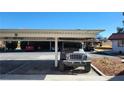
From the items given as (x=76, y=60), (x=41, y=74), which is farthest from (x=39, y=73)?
(x=76, y=60)

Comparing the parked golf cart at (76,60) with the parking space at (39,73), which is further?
the parked golf cart at (76,60)

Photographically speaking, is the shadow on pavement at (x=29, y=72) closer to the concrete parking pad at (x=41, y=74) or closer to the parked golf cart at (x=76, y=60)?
the concrete parking pad at (x=41, y=74)

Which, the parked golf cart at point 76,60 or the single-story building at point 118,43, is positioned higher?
the single-story building at point 118,43

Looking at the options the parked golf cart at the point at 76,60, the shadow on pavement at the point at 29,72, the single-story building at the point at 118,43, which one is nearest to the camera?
the shadow on pavement at the point at 29,72

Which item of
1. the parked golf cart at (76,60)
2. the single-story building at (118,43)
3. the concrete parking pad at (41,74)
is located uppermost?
the single-story building at (118,43)

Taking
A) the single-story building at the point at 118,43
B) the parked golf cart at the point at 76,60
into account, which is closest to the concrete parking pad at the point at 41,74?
the parked golf cart at the point at 76,60

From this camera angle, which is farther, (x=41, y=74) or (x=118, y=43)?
(x=118, y=43)

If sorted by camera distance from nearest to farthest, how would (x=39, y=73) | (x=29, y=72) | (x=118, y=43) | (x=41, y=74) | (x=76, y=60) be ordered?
1. (x=41, y=74)
2. (x=39, y=73)
3. (x=76, y=60)
4. (x=29, y=72)
5. (x=118, y=43)

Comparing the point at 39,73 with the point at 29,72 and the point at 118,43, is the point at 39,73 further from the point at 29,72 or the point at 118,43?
the point at 118,43

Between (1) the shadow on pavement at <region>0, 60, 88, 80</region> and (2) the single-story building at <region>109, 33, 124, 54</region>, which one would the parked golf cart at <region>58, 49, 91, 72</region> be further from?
(2) the single-story building at <region>109, 33, 124, 54</region>

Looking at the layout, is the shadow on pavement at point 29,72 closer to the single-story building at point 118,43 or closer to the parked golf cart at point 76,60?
the parked golf cart at point 76,60

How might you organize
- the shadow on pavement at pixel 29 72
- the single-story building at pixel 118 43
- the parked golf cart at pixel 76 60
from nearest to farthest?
the shadow on pavement at pixel 29 72, the parked golf cart at pixel 76 60, the single-story building at pixel 118 43
